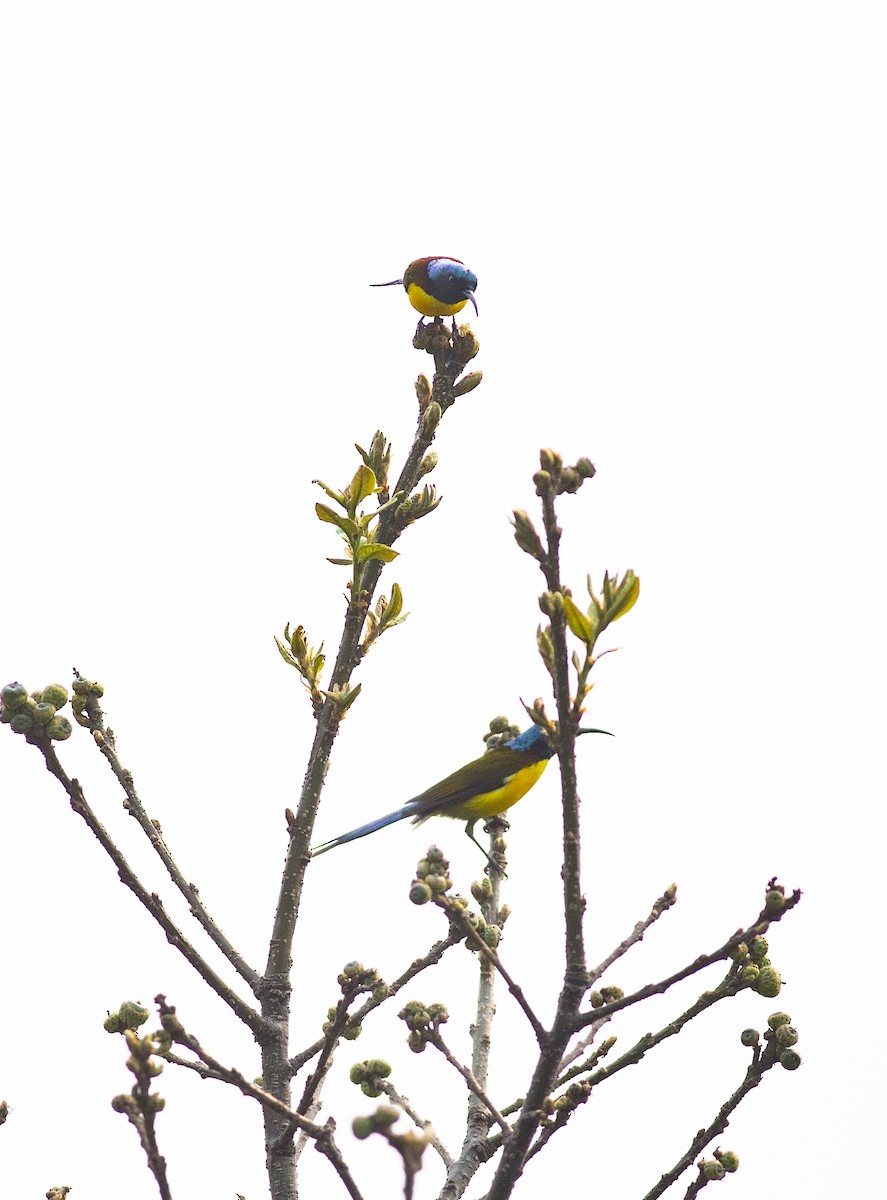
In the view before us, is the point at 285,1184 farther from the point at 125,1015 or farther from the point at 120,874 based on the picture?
the point at 120,874

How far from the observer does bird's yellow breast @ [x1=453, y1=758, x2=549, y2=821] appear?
661cm

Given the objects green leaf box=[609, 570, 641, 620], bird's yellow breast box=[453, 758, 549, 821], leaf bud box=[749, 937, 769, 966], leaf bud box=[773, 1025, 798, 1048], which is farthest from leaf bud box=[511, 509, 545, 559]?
bird's yellow breast box=[453, 758, 549, 821]

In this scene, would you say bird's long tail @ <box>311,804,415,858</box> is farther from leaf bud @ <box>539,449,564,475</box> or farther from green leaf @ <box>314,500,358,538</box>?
leaf bud @ <box>539,449,564,475</box>

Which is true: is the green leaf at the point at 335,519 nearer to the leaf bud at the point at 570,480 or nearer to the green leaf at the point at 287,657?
the green leaf at the point at 287,657

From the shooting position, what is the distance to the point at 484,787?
662cm

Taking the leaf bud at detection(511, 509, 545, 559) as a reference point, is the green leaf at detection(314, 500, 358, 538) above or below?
above

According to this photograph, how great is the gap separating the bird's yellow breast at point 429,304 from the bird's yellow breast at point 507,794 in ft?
18.7

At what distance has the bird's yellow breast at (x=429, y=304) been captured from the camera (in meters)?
11.4

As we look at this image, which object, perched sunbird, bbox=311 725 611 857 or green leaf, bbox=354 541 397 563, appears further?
perched sunbird, bbox=311 725 611 857

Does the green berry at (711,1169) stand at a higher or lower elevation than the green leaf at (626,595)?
lower

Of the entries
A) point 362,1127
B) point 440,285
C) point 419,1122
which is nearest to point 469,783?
point 419,1122

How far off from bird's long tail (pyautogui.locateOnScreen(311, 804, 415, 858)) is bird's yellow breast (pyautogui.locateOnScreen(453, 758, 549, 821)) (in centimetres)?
31

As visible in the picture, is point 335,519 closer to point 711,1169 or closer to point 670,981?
point 670,981

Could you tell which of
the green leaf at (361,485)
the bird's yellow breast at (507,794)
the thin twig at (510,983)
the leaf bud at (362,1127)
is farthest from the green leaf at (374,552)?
the leaf bud at (362,1127)
